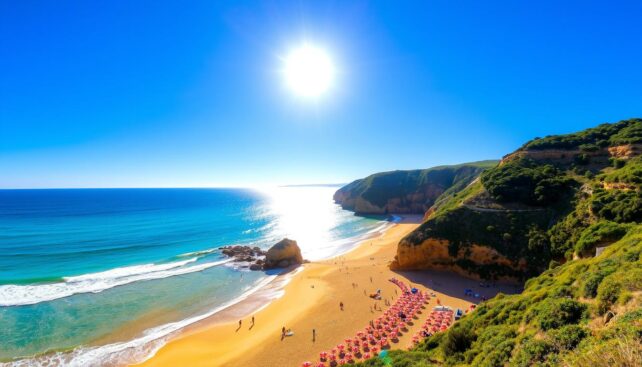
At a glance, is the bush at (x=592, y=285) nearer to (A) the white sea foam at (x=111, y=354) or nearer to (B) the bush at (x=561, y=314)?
(B) the bush at (x=561, y=314)

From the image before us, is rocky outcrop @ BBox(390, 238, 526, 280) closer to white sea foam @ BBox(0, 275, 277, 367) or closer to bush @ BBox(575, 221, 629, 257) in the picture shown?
bush @ BBox(575, 221, 629, 257)

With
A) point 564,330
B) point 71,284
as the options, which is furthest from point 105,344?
point 564,330

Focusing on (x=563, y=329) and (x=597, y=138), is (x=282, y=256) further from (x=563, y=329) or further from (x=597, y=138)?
(x=597, y=138)

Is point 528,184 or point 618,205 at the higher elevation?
point 528,184

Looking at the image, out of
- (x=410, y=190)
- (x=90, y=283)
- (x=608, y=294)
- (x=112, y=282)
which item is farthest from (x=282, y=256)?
(x=410, y=190)

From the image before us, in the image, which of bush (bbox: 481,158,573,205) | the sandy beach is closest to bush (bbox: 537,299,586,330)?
the sandy beach

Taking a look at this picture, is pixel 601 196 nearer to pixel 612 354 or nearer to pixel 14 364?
pixel 612 354
